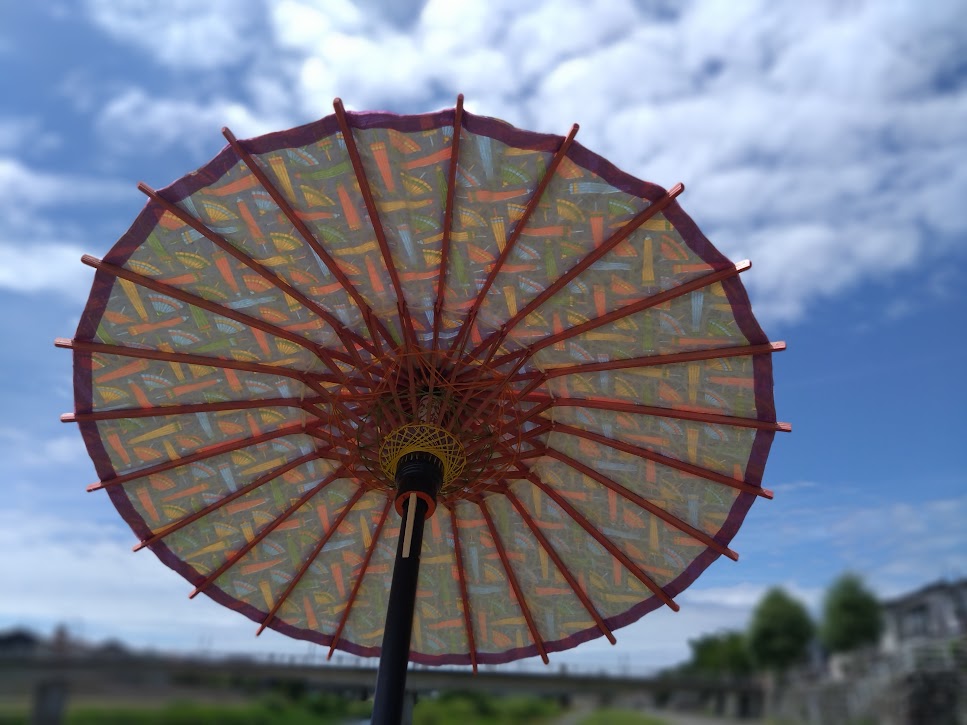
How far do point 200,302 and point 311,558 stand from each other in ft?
10.6

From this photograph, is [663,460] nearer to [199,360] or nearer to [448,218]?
[448,218]

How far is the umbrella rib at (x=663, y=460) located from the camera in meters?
6.04

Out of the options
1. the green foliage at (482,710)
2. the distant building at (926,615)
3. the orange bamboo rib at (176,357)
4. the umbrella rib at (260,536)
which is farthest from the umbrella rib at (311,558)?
the distant building at (926,615)

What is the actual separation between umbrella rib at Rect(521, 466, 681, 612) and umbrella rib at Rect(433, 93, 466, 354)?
1874mm

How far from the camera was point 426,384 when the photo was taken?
18.7ft

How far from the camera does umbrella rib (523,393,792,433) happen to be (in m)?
5.72

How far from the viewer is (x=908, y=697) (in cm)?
2092

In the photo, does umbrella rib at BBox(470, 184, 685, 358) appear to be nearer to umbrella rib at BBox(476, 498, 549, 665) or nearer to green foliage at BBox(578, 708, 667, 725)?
umbrella rib at BBox(476, 498, 549, 665)

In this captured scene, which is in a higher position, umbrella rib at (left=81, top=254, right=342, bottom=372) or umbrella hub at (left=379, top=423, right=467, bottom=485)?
umbrella rib at (left=81, top=254, right=342, bottom=372)

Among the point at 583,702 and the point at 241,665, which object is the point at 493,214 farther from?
the point at 583,702

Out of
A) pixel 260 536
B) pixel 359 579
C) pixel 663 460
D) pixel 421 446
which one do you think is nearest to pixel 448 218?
pixel 421 446

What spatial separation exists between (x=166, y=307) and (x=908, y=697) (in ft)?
81.4

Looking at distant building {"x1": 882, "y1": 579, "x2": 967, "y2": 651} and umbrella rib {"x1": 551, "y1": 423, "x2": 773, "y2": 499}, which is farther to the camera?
distant building {"x1": 882, "y1": 579, "x2": 967, "y2": 651}

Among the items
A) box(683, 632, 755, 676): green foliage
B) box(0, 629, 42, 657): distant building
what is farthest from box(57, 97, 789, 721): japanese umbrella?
box(683, 632, 755, 676): green foliage
